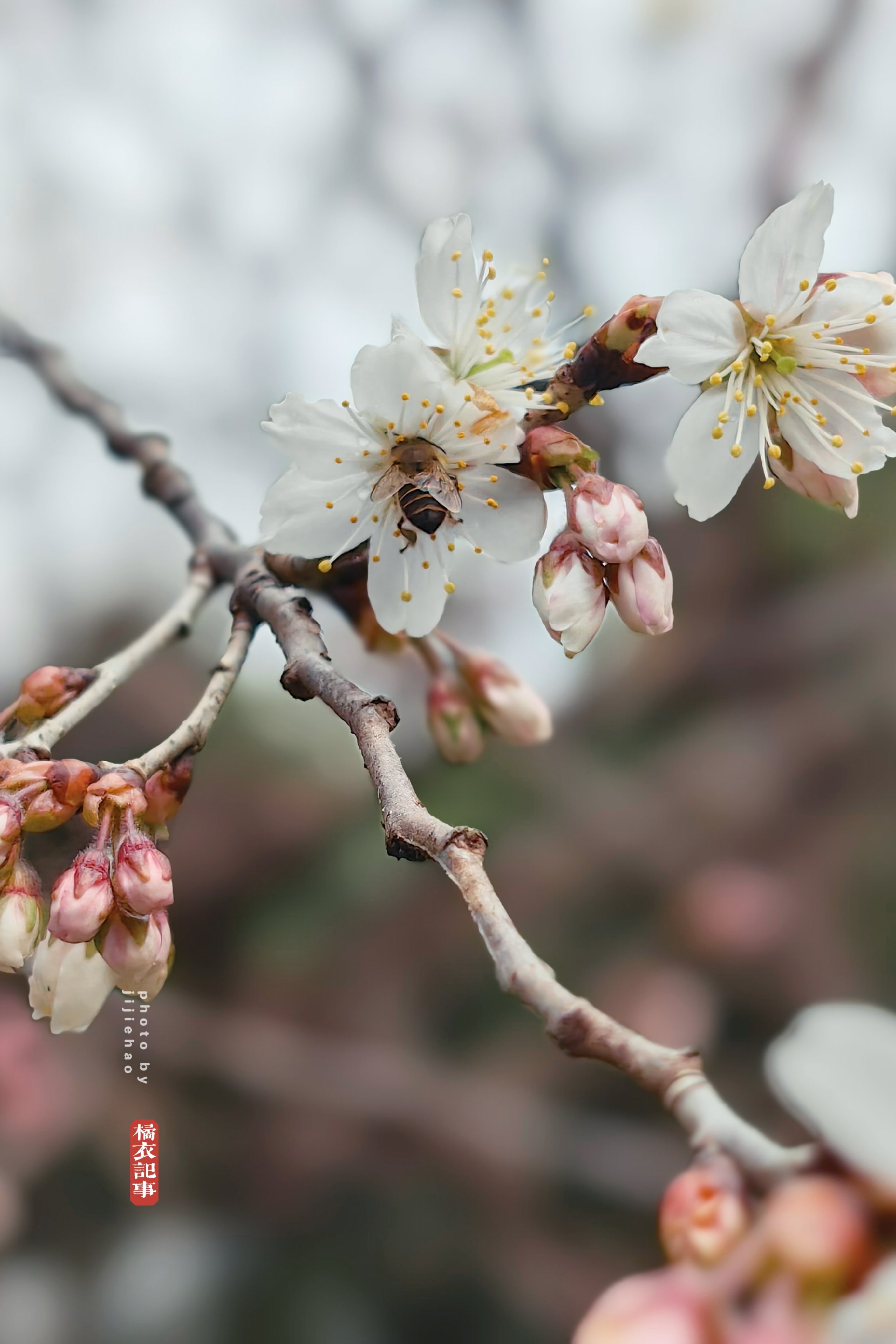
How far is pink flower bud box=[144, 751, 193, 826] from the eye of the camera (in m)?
0.51

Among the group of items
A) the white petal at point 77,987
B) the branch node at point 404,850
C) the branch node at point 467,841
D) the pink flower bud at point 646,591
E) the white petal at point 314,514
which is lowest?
the branch node at point 467,841

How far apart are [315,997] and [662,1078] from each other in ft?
5.69

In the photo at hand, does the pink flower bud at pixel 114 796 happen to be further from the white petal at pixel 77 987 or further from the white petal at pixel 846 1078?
the white petal at pixel 846 1078

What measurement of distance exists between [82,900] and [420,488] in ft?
0.94

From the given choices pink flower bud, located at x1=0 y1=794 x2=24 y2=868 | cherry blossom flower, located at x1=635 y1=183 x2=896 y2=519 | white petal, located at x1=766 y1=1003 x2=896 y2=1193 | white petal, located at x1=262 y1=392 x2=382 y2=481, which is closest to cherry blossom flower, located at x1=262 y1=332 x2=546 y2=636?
white petal, located at x1=262 y1=392 x2=382 y2=481

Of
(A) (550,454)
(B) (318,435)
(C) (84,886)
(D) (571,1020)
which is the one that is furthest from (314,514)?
(D) (571,1020)

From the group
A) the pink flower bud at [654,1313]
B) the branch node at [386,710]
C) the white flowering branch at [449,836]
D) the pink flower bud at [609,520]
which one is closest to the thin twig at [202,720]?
the white flowering branch at [449,836]

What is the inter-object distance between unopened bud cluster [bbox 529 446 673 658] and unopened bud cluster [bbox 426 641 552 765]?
0.85 ft

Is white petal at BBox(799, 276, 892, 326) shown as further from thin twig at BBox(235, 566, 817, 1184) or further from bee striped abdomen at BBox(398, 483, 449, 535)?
thin twig at BBox(235, 566, 817, 1184)

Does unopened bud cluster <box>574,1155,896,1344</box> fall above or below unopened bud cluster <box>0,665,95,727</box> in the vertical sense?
below

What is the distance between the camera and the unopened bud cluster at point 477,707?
764 mm

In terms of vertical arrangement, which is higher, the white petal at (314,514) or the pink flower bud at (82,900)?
the white petal at (314,514)

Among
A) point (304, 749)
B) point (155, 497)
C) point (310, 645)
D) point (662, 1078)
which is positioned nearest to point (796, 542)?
point (304, 749)

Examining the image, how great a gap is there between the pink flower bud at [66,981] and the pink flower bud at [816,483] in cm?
48
